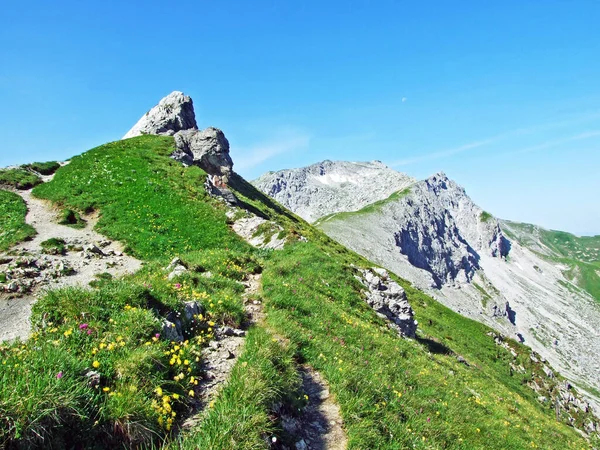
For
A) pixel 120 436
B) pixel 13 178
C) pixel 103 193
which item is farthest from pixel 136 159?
pixel 120 436

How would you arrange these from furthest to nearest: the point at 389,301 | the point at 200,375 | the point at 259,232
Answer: the point at 259,232
the point at 389,301
the point at 200,375

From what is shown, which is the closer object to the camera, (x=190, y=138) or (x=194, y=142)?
(x=194, y=142)

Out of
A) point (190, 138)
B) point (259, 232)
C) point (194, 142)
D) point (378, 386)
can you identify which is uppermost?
point (190, 138)

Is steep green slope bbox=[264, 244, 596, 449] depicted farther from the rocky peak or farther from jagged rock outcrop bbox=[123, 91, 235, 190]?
the rocky peak

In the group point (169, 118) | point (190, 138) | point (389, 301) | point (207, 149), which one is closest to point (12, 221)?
point (389, 301)

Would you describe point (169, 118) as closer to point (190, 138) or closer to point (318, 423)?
point (190, 138)

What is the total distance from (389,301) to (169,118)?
2587 inches

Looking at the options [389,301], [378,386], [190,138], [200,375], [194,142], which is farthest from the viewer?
[190,138]

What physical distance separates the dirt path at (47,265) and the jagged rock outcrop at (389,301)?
17180 millimetres

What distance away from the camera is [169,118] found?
74.6 metres

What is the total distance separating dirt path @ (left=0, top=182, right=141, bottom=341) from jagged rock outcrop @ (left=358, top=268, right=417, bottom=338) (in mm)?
17180

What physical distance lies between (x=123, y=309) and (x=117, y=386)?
2915 millimetres

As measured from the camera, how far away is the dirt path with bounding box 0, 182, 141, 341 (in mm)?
14891

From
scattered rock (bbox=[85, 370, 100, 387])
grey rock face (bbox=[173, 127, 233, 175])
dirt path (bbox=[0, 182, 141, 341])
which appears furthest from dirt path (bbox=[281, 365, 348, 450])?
grey rock face (bbox=[173, 127, 233, 175])
